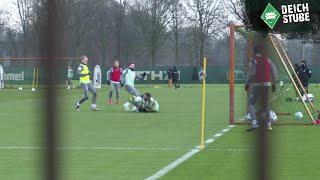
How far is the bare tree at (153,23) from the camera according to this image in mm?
74688

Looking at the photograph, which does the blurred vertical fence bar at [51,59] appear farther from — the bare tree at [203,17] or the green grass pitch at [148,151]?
the bare tree at [203,17]

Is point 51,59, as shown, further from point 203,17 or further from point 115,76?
point 203,17

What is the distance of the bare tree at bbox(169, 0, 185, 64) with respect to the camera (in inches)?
2963

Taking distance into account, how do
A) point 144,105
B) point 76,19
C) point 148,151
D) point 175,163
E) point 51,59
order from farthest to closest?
point 144,105 < point 148,151 < point 175,163 < point 76,19 < point 51,59

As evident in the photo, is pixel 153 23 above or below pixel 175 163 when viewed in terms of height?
above

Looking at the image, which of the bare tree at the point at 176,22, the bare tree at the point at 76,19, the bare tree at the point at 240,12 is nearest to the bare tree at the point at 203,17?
the bare tree at the point at 176,22

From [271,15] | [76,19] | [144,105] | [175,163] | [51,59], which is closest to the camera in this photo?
[51,59]

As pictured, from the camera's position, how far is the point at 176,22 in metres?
77.3

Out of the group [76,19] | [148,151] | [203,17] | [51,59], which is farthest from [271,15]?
[203,17]

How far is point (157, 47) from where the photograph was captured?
7956 centimetres

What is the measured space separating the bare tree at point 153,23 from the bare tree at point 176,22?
2.15ft

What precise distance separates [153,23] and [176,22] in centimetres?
284

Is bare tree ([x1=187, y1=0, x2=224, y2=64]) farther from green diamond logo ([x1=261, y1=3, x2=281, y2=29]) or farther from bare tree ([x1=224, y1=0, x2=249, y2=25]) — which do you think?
green diamond logo ([x1=261, y1=3, x2=281, y2=29])

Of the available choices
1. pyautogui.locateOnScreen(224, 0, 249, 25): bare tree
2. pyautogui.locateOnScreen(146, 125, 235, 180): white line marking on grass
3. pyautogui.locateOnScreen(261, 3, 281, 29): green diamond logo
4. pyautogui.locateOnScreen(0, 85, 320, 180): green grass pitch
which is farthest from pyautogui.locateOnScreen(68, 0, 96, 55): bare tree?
pyautogui.locateOnScreen(224, 0, 249, 25): bare tree
